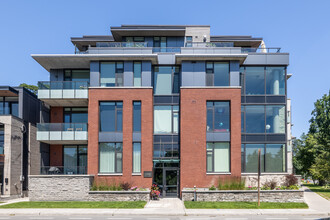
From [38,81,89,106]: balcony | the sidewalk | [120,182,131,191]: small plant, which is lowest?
the sidewalk

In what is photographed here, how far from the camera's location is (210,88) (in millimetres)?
29688

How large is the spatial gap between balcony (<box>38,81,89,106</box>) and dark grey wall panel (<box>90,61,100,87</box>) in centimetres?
65

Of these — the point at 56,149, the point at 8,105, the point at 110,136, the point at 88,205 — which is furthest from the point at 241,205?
the point at 8,105

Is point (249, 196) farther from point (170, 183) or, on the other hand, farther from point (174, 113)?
point (174, 113)

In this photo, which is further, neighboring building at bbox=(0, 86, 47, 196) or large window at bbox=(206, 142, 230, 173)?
neighboring building at bbox=(0, 86, 47, 196)

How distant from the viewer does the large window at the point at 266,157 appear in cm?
2995

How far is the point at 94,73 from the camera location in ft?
98.2

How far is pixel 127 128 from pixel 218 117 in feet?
24.7

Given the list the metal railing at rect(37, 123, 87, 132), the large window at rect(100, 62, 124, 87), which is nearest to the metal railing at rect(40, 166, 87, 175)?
the metal railing at rect(37, 123, 87, 132)

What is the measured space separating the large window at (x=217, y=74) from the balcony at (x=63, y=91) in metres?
10.2

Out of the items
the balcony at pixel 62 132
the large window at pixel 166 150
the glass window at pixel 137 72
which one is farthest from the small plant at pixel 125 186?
the glass window at pixel 137 72

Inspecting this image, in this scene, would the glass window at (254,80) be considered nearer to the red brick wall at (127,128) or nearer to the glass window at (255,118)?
the glass window at (255,118)

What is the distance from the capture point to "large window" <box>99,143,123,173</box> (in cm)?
2925

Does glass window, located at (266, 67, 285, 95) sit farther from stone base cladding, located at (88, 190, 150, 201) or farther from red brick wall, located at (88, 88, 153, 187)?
stone base cladding, located at (88, 190, 150, 201)
